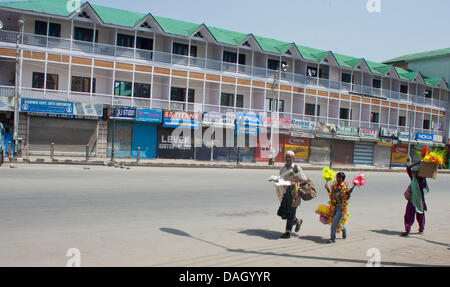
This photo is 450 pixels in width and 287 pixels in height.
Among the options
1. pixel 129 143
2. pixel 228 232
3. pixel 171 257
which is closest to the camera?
pixel 171 257

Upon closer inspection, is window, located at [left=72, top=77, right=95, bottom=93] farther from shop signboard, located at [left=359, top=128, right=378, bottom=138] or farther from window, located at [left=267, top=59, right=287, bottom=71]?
shop signboard, located at [left=359, top=128, right=378, bottom=138]

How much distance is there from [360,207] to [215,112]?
67.2 ft

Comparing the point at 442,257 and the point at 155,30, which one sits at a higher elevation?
the point at 155,30

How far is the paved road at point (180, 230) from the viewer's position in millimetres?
5727

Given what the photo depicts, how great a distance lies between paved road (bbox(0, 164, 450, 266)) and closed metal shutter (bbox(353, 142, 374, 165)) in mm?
28978

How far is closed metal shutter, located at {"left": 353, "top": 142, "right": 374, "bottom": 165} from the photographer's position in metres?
41.3

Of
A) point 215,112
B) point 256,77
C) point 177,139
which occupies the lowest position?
point 177,139

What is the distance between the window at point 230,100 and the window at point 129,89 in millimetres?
6618

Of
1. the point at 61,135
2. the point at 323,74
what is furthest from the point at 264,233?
the point at 323,74

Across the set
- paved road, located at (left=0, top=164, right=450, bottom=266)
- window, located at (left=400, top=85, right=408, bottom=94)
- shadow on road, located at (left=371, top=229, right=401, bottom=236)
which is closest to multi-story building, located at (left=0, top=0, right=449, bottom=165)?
window, located at (left=400, top=85, right=408, bottom=94)

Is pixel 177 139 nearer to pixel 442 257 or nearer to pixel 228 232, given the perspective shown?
pixel 228 232

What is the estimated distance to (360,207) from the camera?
39.6 feet

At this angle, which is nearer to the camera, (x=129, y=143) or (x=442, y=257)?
(x=442, y=257)
